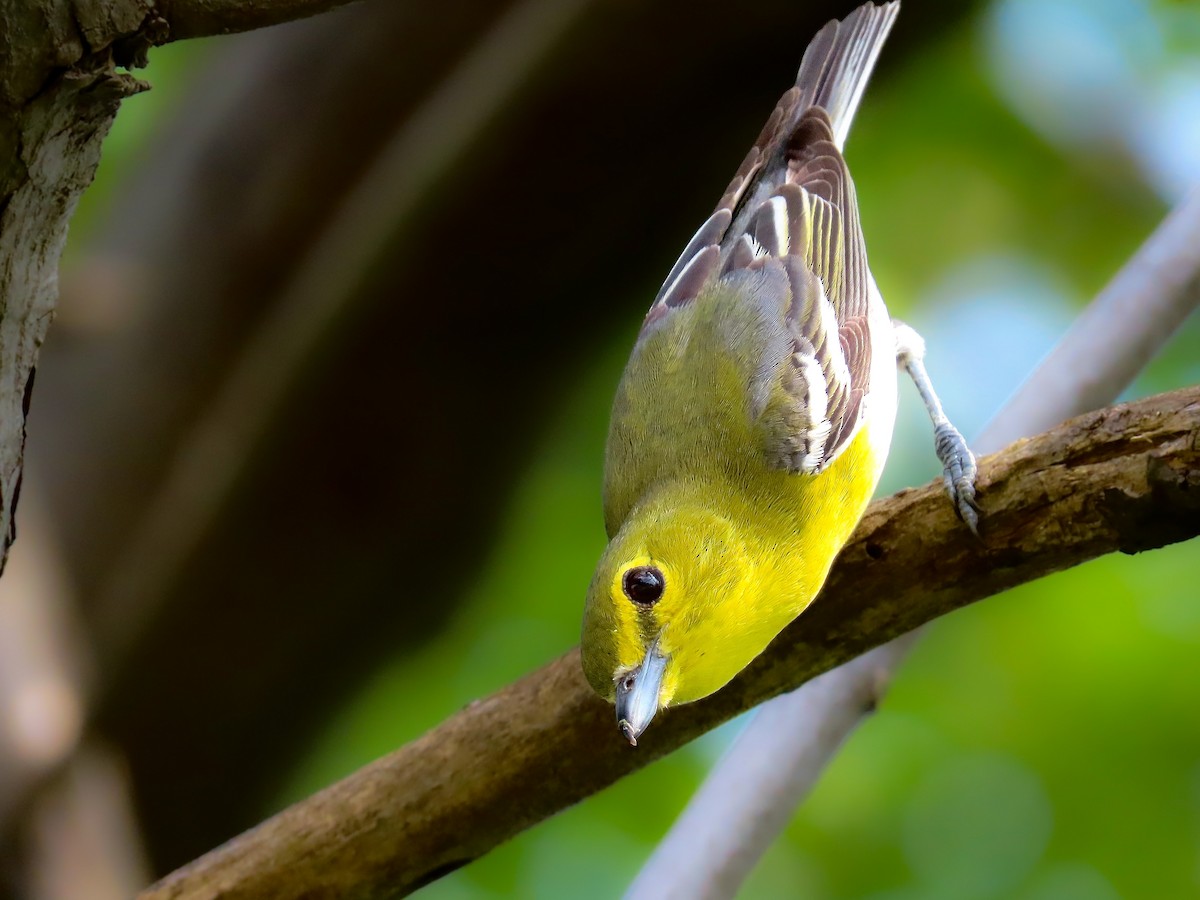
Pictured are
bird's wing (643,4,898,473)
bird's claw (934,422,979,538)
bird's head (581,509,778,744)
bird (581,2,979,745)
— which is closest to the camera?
bird's claw (934,422,979,538)

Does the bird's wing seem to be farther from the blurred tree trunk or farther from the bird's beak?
the bird's beak

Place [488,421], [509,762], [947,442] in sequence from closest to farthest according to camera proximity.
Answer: [509,762] < [947,442] < [488,421]

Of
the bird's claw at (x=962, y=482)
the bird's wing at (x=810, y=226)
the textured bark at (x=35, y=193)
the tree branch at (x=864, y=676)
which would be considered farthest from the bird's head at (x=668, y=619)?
the textured bark at (x=35, y=193)

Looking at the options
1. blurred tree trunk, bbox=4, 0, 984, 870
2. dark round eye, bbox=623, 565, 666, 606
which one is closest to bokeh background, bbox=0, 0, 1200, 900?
blurred tree trunk, bbox=4, 0, 984, 870

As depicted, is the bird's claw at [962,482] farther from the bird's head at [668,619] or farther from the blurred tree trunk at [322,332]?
the blurred tree trunk at [322,332]

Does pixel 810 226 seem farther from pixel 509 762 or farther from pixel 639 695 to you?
pixel 509 762

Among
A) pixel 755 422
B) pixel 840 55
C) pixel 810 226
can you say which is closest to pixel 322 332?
pixel 810 226

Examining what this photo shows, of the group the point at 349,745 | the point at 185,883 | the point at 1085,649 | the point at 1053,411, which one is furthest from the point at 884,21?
the point at 349,745

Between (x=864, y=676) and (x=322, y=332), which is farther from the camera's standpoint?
(x=322, y=332)

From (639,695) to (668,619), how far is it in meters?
0.29

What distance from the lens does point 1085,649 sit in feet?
15.4

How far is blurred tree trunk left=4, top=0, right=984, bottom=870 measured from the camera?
17.2 ft

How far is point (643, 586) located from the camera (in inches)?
120

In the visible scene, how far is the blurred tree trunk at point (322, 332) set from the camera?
5.25 metres
